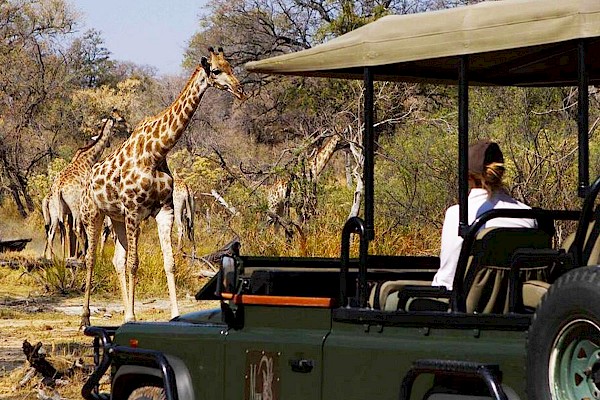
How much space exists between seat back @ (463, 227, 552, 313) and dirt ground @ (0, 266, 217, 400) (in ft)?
14.9

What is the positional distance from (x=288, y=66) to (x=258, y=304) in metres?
0.99

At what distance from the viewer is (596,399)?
14.0 ft

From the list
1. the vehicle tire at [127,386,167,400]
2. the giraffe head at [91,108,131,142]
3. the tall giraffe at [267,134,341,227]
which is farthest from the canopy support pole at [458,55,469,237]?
the giraffe head at [91,108,131,142]

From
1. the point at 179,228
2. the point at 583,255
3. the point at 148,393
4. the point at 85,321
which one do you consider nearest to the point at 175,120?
the point at 85,321

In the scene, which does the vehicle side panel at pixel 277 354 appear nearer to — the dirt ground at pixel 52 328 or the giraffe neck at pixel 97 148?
the dirt ground at pixel 52 328

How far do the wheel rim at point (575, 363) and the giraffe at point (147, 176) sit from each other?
1016 centimetres

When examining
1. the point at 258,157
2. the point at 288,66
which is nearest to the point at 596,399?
the point at 288,66

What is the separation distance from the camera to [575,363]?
436 cm

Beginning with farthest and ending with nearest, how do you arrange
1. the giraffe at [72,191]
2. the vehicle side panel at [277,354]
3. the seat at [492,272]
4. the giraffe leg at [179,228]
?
the giraffe leg at [179,228]
the giraffe at [72,191]
the vehicle side panel at [277,354]
the seat at [492,272]

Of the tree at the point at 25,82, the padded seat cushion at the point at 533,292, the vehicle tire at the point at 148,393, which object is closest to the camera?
the padded seat cushion at the point at 533,292

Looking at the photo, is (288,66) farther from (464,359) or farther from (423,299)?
(464,359)

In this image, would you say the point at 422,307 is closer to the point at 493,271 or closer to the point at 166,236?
the point at 493,271

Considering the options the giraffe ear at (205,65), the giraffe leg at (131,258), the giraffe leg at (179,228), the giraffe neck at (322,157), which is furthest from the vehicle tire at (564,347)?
the giraffe leg at (179,228)

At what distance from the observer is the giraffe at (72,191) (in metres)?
18.4
